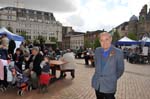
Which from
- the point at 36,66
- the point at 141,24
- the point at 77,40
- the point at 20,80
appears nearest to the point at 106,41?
the point at 20,80

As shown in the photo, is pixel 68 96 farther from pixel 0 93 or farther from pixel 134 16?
pixel 134 16

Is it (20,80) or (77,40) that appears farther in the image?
(77,40)


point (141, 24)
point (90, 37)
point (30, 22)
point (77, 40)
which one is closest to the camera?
point (141, 24)

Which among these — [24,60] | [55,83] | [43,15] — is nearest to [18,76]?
[24,60]

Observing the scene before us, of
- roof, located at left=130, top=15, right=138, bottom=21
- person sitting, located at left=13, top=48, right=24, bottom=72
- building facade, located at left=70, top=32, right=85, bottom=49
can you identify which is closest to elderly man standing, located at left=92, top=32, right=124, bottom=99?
person sitting, located at left=13, top=48, right=24, bottom=72

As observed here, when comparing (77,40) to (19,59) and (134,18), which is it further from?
(19,59)

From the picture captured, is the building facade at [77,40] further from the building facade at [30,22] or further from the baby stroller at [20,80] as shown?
the baby stroller at [20,80]

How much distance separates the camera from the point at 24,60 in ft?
34.2

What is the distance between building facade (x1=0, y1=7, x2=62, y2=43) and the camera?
113 m

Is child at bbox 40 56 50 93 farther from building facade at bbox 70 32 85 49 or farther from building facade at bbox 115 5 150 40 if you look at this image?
building facade at bbox 70 32 85 49

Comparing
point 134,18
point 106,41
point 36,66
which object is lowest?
point 36,66

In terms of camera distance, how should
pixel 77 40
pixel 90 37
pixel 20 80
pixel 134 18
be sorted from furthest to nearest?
pixel 77 40, pixel 90 37, pixel 134 18, pixel 20 80

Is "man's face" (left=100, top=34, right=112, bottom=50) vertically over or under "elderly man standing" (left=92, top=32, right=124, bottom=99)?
over

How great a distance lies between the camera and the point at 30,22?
402 ft
